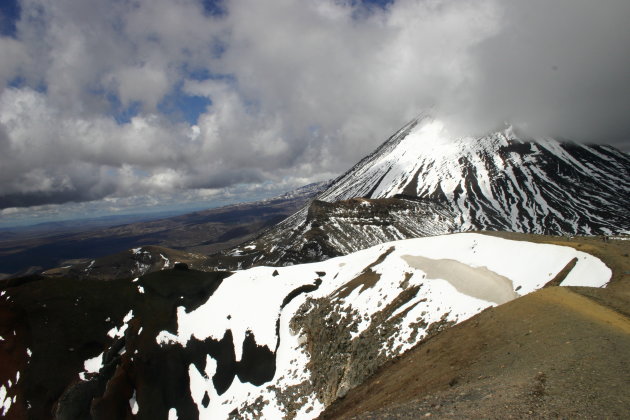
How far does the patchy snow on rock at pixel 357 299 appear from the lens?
34.6 metres

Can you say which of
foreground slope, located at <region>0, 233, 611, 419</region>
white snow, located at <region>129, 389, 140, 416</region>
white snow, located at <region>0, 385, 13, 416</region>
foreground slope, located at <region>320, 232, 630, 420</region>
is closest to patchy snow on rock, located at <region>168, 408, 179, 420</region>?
foreground slope, located at <region>0, 233, 611, 419</region>

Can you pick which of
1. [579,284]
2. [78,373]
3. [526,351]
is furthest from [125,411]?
[579,284]

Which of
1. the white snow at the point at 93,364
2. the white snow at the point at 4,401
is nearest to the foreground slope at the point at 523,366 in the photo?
the white snow at the point at 93,364

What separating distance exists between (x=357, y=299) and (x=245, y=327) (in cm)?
2420

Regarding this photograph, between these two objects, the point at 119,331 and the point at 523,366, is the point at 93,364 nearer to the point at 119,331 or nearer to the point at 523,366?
the point at 119,331

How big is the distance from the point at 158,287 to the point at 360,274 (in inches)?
1685

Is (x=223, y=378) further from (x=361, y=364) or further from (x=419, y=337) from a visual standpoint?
(x=419, y=337)

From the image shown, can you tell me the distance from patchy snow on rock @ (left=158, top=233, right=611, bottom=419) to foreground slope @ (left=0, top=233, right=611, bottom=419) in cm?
22

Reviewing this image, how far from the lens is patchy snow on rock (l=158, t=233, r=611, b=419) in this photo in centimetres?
3459

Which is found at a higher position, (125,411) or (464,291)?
(464,291)

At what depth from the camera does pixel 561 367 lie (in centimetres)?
1641

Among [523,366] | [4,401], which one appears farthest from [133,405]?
[523,366]

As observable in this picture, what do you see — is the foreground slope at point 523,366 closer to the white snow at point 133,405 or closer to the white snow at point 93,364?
the white snow at point 133,405

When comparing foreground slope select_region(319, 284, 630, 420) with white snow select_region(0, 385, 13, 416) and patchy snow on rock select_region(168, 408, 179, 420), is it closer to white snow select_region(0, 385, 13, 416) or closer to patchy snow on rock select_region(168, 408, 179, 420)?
patchy snow on rock select_region(168, 408, 179, 420)
